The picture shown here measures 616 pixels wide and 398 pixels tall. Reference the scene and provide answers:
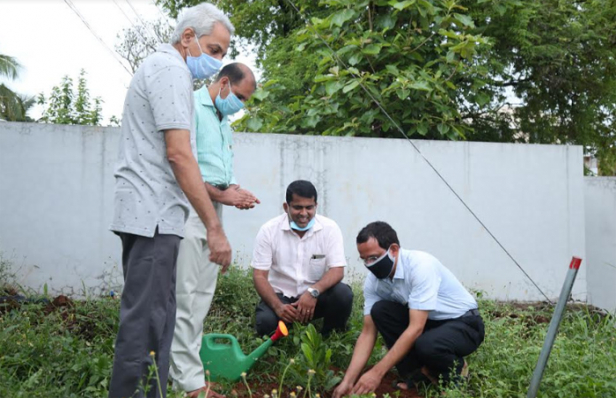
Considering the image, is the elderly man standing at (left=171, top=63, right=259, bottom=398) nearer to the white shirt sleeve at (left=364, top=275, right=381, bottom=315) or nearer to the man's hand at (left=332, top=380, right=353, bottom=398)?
the man's hand at (left=332, top=380, right=353, bottom=398)

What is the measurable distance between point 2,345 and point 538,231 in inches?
198

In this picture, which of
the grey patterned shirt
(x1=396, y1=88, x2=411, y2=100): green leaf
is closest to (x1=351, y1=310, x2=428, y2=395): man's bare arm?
the grey patterned shirt

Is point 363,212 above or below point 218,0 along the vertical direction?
A: below

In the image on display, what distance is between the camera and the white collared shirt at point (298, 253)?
448cm

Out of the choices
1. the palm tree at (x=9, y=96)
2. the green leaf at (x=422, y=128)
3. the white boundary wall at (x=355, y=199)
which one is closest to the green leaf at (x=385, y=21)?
the green leaf at (x=422, y=128)

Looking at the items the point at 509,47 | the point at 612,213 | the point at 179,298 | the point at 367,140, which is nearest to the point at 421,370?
the point at 179,298

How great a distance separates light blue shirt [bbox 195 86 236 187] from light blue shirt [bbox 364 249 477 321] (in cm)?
108

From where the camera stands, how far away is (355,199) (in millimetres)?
6500

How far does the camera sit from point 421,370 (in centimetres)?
403

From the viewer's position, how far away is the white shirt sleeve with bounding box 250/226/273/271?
445cm

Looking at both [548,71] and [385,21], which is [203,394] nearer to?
[385,21]

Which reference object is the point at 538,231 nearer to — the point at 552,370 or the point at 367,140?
the point at 367,140

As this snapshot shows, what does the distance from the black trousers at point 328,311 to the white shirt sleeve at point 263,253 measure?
9.6 inches

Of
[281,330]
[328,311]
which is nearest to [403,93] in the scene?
[328,311]
